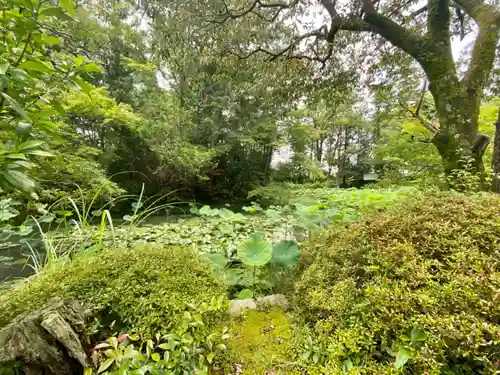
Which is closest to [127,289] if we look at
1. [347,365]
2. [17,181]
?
[17,181]

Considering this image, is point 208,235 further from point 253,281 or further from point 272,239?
point 253,281

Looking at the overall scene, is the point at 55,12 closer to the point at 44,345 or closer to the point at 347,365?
the point at 44,345

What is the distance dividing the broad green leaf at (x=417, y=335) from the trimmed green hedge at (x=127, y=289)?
27.2 inches

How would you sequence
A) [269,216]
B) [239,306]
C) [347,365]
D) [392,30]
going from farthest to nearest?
1. [269,216]
2. [392,30]
3. [239,306]
4. [347,365]

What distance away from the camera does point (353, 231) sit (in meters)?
1.22

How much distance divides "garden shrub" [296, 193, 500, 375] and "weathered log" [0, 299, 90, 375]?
81 cm

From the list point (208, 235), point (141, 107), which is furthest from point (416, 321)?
point (141, 107)

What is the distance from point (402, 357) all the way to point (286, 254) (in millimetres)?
948

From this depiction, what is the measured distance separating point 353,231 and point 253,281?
30.9 inches

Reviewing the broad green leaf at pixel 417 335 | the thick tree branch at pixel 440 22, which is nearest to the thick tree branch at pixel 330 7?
the thick tree branch at pixel 440 22

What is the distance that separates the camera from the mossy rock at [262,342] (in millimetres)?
854

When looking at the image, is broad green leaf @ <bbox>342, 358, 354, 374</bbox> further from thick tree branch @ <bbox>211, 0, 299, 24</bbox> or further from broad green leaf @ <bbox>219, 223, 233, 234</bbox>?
thick tree branch @ <bbox>211, 0, 299, 24</bbox>

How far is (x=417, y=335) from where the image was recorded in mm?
746

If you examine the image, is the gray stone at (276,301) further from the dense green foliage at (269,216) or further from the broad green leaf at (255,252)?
the broad green leaf at (255,252)
